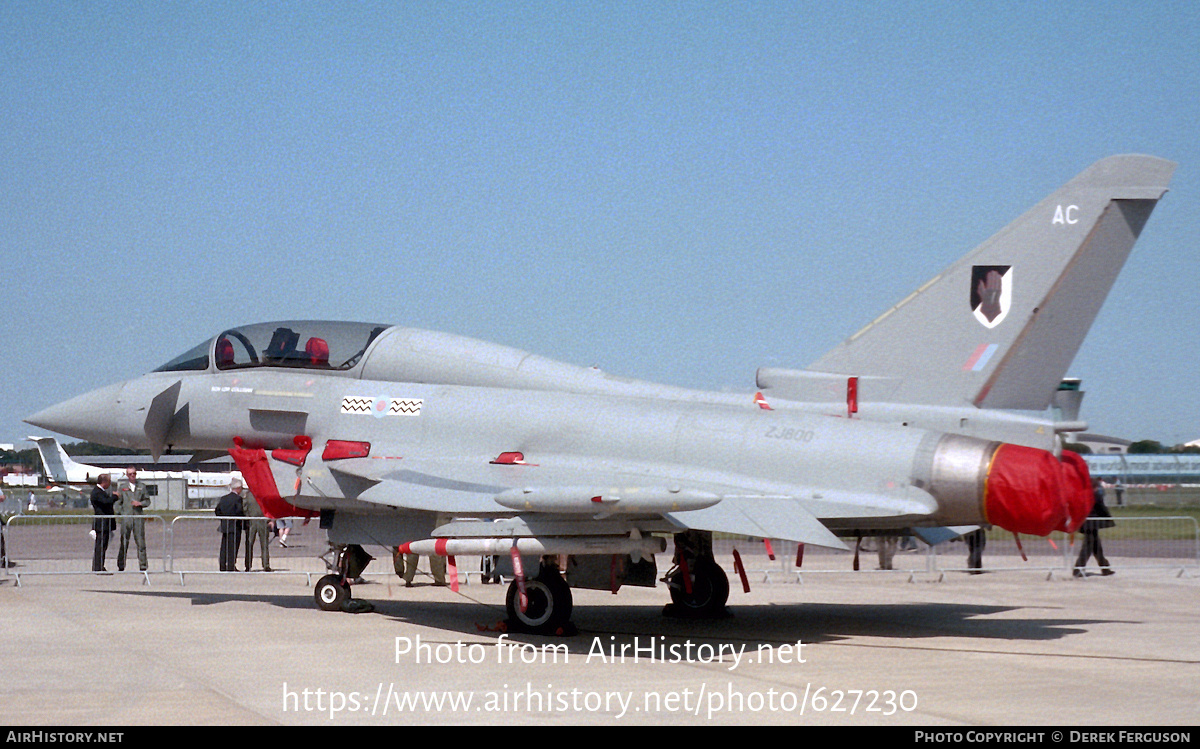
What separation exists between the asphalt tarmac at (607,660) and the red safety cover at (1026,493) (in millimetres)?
1146

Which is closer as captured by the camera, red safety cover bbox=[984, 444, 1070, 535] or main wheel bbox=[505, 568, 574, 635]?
red safety cover bbox=[984, 444, 1070, 535]

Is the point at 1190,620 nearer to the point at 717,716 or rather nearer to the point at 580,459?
the point at 580,459

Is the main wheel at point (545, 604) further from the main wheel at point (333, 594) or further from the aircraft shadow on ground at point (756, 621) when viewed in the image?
the main wheel at point (333, 594)

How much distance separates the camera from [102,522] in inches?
687

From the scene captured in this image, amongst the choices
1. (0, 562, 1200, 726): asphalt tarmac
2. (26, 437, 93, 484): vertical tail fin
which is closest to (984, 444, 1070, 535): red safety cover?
(0, 562, 1200, 726): asphalt tarmac

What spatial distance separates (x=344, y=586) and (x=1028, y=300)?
7.99 m

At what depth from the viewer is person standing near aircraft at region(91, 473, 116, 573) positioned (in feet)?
57.3

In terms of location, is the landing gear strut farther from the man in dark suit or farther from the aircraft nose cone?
the man in dark suit

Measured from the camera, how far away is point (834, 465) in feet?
33.0

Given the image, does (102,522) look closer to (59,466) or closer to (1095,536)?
(1095,536)

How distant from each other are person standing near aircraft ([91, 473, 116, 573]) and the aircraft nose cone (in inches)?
119

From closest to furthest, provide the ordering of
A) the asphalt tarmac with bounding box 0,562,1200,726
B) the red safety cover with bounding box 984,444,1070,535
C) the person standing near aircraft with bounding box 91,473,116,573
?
the asphalt tarmac with bounding box 0,562,1200,726 → the red safety cover with bounding box 984,444,1070,535 → the person standing near aircraft with bounding box 91,473,116,573

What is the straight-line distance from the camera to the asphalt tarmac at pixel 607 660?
7223 millimetres

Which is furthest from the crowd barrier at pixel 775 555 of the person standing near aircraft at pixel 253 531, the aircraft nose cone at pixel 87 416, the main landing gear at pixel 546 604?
the main landing gear at pixel 546 604
